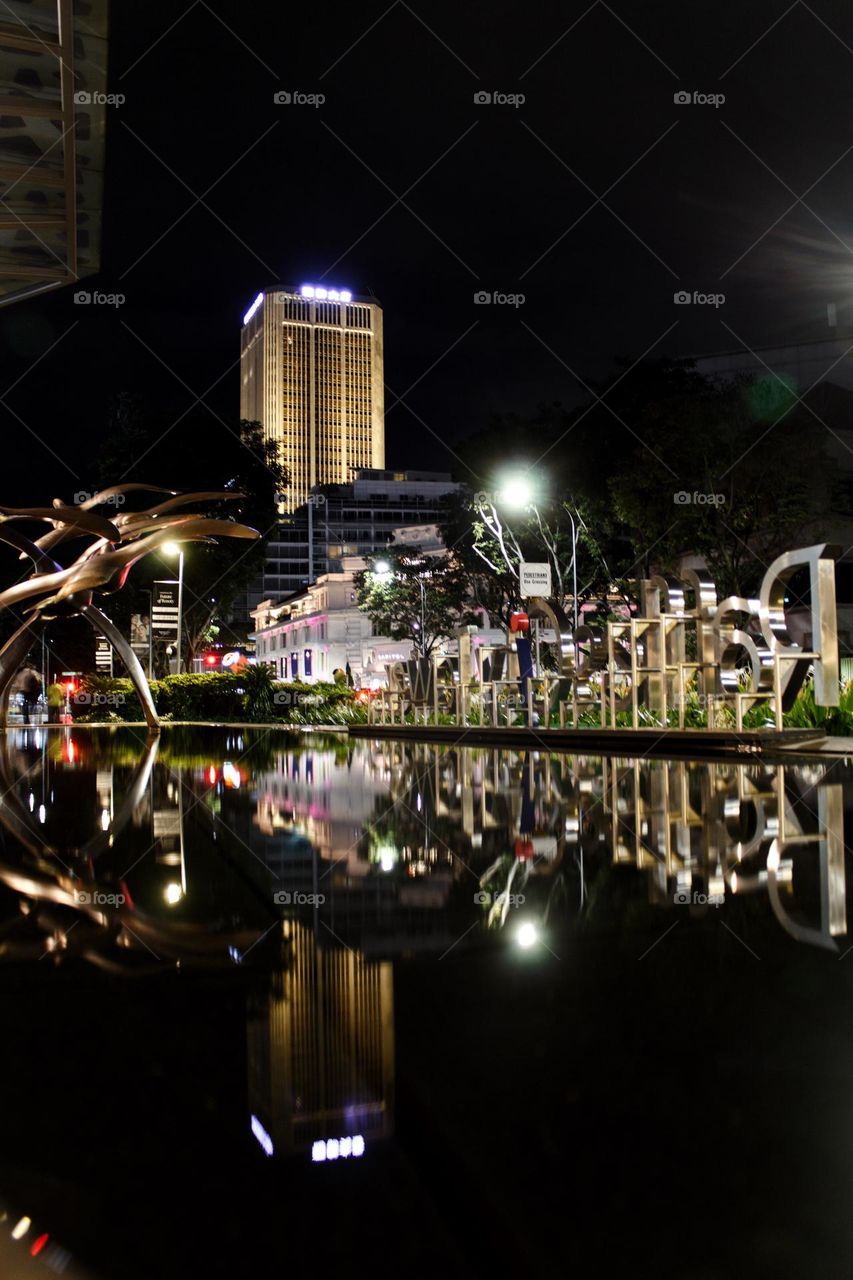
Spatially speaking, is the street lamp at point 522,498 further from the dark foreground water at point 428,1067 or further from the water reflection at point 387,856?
the dark foreground water at point 428,1067

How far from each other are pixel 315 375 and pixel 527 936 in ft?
501

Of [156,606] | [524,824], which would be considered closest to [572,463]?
[156,606]

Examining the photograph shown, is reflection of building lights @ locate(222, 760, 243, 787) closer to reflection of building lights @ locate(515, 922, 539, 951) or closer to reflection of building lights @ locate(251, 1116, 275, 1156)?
reflection of building lights @ locate(515, 922, 539, 951)

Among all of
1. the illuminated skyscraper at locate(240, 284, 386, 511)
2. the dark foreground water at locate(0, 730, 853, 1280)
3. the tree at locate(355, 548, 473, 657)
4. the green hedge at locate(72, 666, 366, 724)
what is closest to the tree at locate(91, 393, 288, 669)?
the green hedge at locate(72, 666, 366, 724)

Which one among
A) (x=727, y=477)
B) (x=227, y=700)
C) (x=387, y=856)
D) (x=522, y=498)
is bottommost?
(x=387, y=856)

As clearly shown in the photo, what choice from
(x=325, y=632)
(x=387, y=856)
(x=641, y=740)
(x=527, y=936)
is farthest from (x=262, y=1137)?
(x=325, y=632)

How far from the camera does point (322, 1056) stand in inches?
88.2

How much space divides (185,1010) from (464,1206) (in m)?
1.22

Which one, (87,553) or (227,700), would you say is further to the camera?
(227,700)

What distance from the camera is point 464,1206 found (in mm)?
1575

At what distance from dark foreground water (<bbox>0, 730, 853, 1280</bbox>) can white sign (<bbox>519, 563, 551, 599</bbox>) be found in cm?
2352

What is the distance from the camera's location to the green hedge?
42469mm

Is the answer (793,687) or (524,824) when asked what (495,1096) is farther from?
(793,687)

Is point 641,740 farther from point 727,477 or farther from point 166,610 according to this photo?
point 166,610
